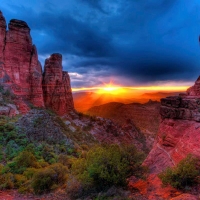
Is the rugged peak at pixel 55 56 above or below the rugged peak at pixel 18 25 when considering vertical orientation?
below

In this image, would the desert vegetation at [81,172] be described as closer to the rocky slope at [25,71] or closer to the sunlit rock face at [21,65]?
the rocky slope at [25,71]

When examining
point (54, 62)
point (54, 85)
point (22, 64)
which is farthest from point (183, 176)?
point (54, 62)

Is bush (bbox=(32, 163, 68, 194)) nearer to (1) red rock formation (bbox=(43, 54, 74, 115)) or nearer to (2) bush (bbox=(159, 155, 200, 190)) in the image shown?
(2) bush (bbox=(159, 155, 200, 190))

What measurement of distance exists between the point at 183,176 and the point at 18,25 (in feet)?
160

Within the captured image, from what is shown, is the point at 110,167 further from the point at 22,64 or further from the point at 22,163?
the point at 22,64

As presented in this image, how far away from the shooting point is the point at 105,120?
57469mm

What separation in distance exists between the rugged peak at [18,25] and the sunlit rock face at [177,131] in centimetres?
4440

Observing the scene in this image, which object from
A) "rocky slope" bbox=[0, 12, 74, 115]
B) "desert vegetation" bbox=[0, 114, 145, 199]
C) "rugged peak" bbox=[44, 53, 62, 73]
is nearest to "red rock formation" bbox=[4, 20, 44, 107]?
"rocky slope" bbox=[0, 12, 74, 115]

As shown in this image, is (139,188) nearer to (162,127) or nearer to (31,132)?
(162,127)

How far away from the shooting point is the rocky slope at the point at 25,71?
4131 cm

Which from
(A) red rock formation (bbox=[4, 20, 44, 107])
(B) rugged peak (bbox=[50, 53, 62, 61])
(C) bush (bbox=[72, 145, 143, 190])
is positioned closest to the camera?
(C) bush (bbox=[72, 145, 143, 190])

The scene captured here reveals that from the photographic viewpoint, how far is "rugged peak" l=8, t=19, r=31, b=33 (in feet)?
142

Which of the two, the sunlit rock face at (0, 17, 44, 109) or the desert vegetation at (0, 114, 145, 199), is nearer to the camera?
the desert vegetation at (0, 114, 145, 199)

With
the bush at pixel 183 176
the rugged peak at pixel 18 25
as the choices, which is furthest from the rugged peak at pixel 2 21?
the bush at pixel 183 176
